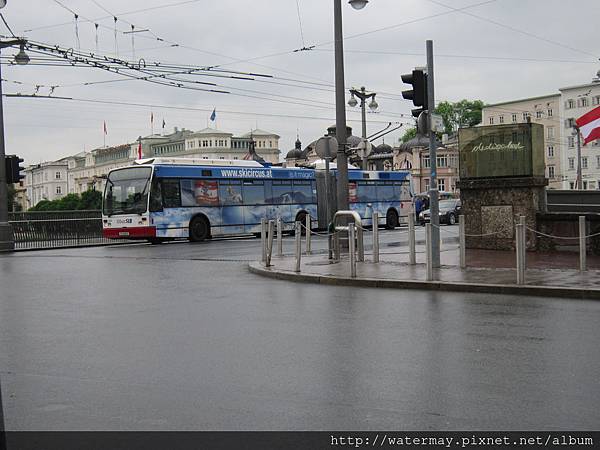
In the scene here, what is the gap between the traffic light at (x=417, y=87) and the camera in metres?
14.3

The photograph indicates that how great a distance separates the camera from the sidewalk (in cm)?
1151

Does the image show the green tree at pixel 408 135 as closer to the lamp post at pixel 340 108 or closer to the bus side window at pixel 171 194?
the bus side window at pixel 171 194

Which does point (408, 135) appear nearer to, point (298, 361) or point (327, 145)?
point (327, 145)

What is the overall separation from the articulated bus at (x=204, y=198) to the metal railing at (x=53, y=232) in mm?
4120

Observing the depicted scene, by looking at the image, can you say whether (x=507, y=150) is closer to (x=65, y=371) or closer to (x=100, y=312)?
(x=100, y=312)

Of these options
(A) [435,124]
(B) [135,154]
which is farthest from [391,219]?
(B) [135,154]

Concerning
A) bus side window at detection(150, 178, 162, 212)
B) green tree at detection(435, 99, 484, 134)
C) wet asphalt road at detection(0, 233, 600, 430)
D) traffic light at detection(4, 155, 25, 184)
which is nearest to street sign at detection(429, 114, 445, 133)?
wet asphalt road at detection(0, 233, 600, 430)

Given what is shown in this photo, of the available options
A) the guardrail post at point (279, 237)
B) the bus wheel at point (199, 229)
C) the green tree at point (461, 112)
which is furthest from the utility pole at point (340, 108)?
the green tree at point (461, 112)

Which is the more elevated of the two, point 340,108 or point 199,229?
point 340,108

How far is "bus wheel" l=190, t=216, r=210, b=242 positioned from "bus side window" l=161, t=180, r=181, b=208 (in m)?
1.16

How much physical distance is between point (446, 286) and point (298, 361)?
5.87 meters

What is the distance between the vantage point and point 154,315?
9820 millimetres

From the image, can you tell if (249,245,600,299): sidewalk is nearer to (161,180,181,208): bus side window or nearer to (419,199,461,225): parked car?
(161,180,181,208): bus side window

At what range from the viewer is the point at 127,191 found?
94.0ft
